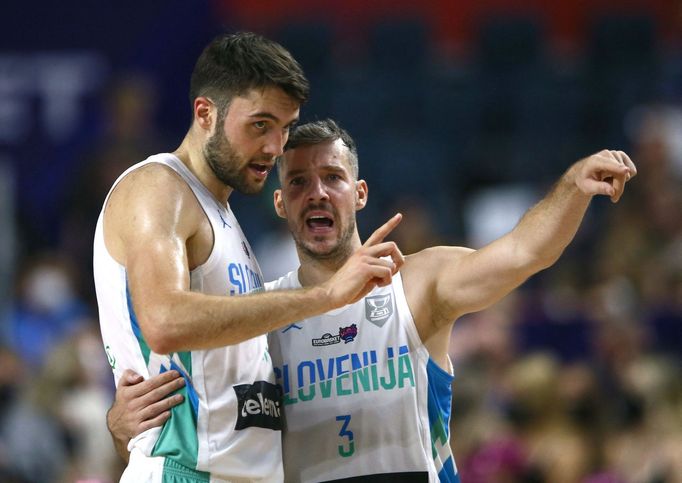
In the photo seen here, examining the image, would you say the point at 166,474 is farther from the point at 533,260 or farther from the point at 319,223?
the point at 533,260

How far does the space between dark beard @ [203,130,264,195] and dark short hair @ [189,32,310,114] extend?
144 millimetres

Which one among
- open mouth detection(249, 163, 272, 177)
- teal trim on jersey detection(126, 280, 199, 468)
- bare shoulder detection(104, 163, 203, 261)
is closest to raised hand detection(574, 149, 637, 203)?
open mouth detection(249, 163, 272, 177)

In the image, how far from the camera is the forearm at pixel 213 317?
4703 millimetres

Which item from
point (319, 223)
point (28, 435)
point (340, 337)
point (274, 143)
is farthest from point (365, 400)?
point (28, 435)

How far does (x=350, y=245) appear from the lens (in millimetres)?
6152

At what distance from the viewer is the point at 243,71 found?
5.36 metres

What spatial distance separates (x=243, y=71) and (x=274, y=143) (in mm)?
334

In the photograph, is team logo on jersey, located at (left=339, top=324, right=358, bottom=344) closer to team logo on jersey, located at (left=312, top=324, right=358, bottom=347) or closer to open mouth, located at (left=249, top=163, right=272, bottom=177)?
team logo on jersey, located at (left=312, top=324, right=358, bottom=347)

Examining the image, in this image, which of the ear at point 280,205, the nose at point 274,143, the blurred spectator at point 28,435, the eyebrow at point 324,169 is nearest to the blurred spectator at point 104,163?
the blurred spectator at point 28,435

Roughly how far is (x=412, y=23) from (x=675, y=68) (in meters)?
3.22

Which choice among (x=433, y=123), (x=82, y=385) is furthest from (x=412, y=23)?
(x=82, y=385)

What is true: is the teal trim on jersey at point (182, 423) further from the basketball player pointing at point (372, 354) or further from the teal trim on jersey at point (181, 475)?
the basketball player pointing at point (372, 354)

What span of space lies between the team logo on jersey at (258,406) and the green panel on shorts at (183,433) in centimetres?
19

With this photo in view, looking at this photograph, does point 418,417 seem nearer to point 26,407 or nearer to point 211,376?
point 211,376
